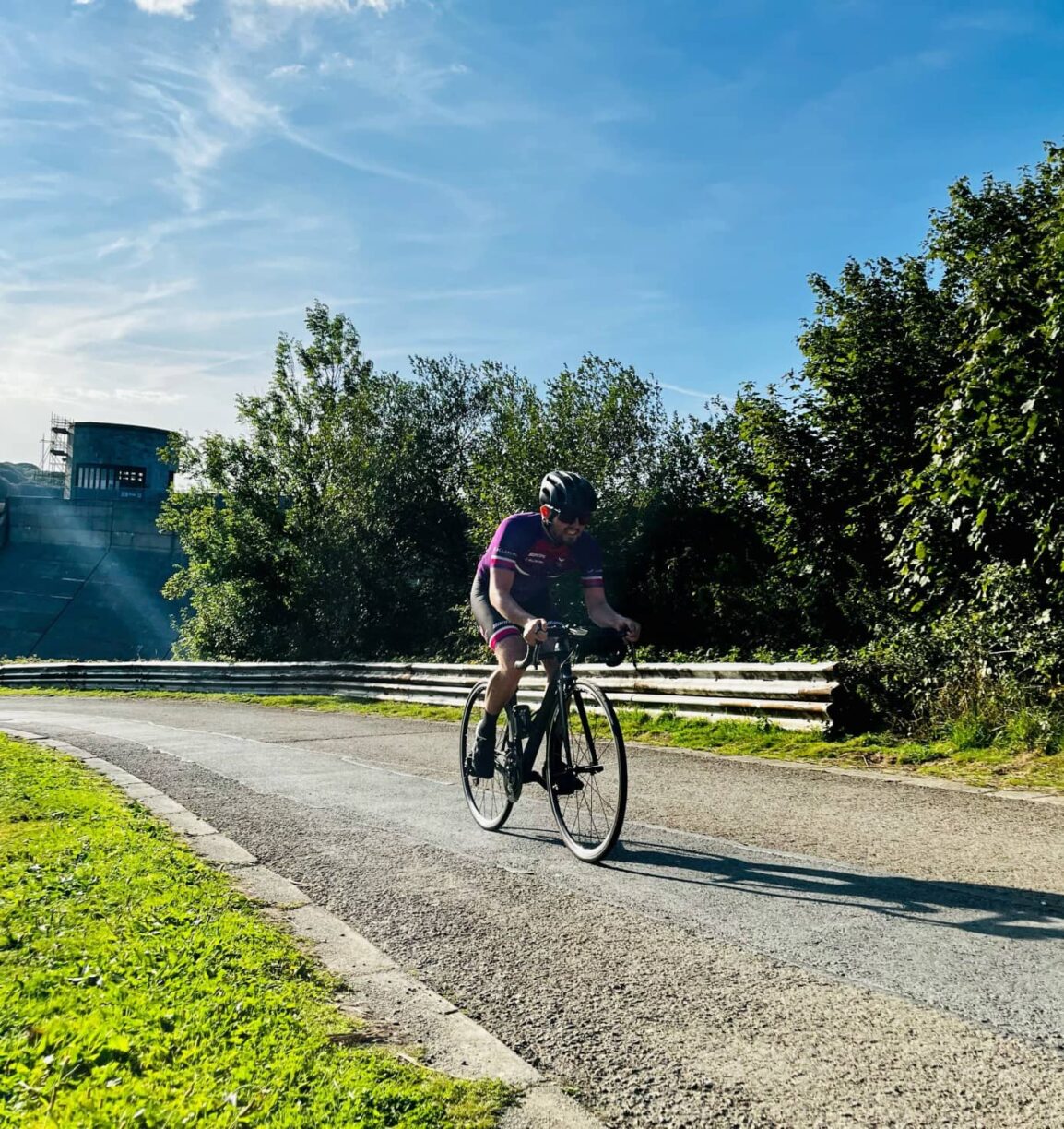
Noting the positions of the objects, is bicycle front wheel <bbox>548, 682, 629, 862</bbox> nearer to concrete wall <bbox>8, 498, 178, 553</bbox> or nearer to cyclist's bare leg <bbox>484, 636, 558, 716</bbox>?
cyclist's bare leg <bbox>484, 636, 558, 716</bbox>

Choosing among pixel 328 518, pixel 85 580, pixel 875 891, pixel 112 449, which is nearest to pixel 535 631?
pixel 875 891

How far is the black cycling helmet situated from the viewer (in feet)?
18.7

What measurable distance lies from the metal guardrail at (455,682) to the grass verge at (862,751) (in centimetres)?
21

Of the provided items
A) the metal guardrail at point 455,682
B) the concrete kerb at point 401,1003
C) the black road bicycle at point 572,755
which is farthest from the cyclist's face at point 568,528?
the metal guardrail at point 455,682

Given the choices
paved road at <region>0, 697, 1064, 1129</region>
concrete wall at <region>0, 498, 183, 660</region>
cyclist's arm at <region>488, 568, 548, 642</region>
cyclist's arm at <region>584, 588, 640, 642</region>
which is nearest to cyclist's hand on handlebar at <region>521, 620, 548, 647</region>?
cyclist's arm at <region>488, 568, 548, 642</region>

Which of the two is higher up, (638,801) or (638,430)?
(638,430)

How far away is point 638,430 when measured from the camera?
1062 inches

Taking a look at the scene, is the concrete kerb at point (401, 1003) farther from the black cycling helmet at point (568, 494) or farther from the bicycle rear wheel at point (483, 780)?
the black cycling helmet at point (568, 494)

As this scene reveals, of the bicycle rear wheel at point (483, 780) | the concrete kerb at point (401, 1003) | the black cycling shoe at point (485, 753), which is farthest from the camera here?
the black cycling shoe at point (485, 753)

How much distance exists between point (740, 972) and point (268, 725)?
12.4m

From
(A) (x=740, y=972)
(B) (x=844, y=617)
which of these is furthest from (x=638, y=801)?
(B) (x=844, y=617)

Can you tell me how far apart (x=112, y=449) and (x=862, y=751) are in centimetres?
7703

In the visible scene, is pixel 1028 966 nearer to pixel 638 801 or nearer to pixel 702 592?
pixel 638 801

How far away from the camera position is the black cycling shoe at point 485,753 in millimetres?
6430
